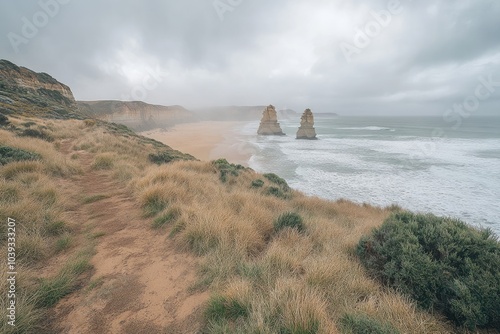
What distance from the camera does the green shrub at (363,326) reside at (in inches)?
79.5

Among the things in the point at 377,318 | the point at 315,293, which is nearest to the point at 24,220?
the point at 315,293

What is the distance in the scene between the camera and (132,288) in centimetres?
296

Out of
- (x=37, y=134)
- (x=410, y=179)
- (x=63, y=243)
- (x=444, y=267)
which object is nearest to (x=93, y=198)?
(x=63, y=243)

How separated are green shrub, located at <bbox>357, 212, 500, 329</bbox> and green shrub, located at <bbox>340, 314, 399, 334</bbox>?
902mm

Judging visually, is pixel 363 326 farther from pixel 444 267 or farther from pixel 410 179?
pixel 410 179

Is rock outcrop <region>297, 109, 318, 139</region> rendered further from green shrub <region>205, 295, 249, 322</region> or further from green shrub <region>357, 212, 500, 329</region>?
green shrub <region>205, 295, 249, 322</region>

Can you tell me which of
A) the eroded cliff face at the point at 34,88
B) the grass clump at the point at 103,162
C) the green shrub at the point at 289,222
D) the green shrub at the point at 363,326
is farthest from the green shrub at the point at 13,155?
the eroded cliff face at the point at 34,88

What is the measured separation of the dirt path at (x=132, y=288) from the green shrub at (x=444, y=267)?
2517 mm

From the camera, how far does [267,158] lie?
1168 inches

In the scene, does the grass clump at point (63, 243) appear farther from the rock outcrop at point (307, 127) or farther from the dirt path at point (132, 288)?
the rock outcrop at point (307, 127)

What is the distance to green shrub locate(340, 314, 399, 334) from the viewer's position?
2020mm

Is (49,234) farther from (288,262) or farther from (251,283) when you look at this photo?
(288,262)

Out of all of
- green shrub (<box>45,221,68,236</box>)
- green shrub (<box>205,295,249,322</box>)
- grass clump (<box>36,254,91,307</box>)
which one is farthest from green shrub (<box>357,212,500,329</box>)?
green shrub (<box>45,221,68,236</box>)

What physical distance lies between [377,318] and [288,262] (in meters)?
1.20
